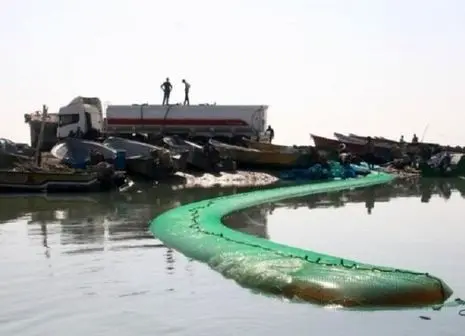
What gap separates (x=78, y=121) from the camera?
31625mm

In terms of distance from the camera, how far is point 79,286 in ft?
29.0

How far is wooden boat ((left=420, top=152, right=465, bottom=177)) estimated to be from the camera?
105 ft

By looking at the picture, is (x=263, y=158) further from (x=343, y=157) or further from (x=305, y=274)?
(x=305, y=274)

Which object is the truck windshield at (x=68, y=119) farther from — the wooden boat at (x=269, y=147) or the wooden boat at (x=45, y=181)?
the wooden boat at (x=45, y=181)

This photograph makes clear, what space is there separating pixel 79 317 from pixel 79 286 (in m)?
1.46

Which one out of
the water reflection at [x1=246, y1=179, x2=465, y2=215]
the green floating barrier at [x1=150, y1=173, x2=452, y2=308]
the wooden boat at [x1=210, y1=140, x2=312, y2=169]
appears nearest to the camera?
the green floating barrier at [x1=150, y1=173, x2=452, y2=308]

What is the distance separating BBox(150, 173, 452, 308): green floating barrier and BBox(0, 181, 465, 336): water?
0.20 metres

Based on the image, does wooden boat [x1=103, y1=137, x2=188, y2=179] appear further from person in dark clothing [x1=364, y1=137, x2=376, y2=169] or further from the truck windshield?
person in dark clothing [x1=364, y1=137, x2=376, y2=169]

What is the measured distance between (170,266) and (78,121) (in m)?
22.7

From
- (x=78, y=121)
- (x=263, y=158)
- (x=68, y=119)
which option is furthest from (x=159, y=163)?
(x=68, y=119)

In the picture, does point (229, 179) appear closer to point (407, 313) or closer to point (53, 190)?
point (53, 190)

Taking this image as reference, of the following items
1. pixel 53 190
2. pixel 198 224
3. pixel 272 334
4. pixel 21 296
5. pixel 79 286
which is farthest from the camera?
pixel 53 190

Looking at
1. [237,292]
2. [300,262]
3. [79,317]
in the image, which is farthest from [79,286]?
[300,262]

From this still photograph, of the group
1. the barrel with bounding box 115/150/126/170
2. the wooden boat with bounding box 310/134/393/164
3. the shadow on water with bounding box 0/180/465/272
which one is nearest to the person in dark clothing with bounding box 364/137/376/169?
the wooden boat with bounding box 310/134/393/164
